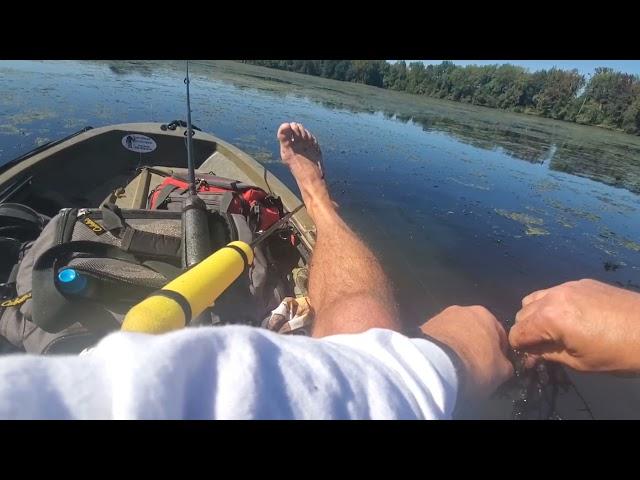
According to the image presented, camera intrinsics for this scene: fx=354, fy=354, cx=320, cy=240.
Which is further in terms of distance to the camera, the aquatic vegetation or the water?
the aquatic vegetation

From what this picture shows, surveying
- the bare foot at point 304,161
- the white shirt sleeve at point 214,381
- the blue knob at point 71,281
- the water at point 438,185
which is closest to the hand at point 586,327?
the water at point 438,185

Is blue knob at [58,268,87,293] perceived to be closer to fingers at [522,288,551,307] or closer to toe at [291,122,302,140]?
fingers at [522,288,551,307]

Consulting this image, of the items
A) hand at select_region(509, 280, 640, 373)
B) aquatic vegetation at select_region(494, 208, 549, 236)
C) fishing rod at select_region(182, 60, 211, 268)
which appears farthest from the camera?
aquatic vegetation at select_region(494, 208, 549, 236)

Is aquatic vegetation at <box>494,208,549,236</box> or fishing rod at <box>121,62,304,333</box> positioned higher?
fishing rod at <box>121,62,304,333</box>

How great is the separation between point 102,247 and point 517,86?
36699mm

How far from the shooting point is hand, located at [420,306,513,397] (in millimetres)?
1056

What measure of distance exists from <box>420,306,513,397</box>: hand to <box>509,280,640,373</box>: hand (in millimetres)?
110

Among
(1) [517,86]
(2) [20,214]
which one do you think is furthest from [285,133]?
(1) [517,86]

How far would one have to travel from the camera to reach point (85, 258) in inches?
54.0

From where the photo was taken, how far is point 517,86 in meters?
30.6

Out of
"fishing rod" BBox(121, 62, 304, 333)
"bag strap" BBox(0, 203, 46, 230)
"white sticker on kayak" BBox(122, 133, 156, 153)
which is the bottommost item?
"white sticker on kayak" BBox(122, 133, 156, 153)

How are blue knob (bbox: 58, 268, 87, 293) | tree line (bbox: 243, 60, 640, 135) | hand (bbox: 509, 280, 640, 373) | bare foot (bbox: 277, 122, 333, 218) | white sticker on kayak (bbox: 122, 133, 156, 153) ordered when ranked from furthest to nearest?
tree line (bbox: 243, 60, 640, 135)
white sticker on kayak (bbox: 122, 133, 156, 153)
bare foot (bbox: 277, 122, 333, 218)
blue knob (bbox: 58, 268, 87, 293)
hand (bbox: 509, 280, 640, 373)

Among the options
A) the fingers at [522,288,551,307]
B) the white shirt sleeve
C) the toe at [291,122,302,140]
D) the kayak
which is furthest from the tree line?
the white shirt sleeve

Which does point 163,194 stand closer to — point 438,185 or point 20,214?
point 20,214
